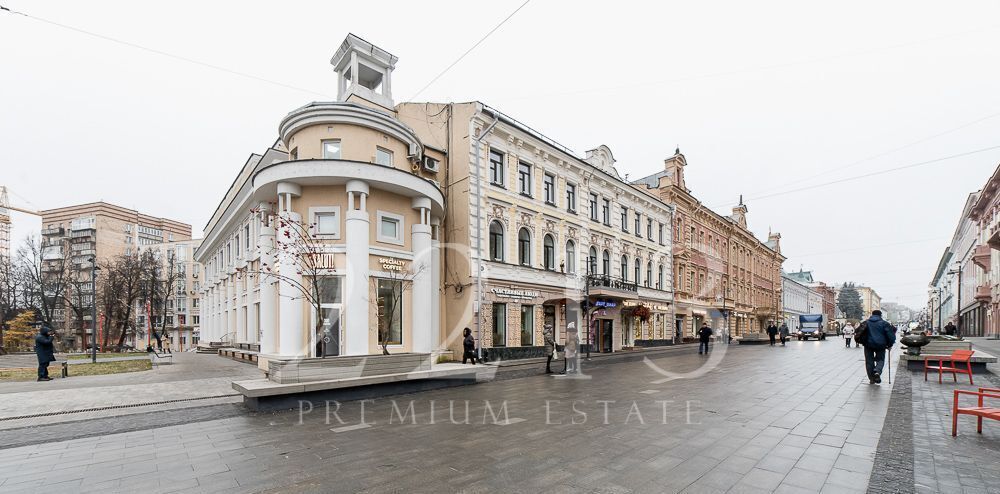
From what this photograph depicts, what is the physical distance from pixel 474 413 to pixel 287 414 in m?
3.69

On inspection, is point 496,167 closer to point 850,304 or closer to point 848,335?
point 848,335

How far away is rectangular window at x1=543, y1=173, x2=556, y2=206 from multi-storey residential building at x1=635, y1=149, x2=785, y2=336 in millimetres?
13325

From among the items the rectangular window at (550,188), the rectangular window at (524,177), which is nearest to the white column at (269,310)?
the rectangular window at (524,177)

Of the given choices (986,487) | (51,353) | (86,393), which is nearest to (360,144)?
(86,393)

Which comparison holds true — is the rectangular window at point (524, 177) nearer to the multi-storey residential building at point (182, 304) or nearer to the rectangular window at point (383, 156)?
the rectangular window at point (383, 156)

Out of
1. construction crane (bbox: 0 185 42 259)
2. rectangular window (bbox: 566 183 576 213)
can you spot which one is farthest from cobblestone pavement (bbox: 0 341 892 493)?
construction crane (bbox: 0 185 42 259)

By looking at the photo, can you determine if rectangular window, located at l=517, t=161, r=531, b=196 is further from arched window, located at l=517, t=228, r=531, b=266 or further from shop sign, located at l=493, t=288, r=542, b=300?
shop sign, located at l=493, t=288, r=542, b=300

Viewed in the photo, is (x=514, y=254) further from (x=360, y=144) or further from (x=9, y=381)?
(x=9, y=381)

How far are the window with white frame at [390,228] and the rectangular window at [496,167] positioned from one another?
5694 millimetres

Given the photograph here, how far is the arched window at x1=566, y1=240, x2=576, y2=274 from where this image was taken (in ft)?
87.0

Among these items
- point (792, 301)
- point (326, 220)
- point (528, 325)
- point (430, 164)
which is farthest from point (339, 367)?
point (792, 301)

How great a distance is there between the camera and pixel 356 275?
54.4 feet

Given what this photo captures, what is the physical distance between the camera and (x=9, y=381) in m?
15.4

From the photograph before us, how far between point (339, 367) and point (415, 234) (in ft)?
28.9
